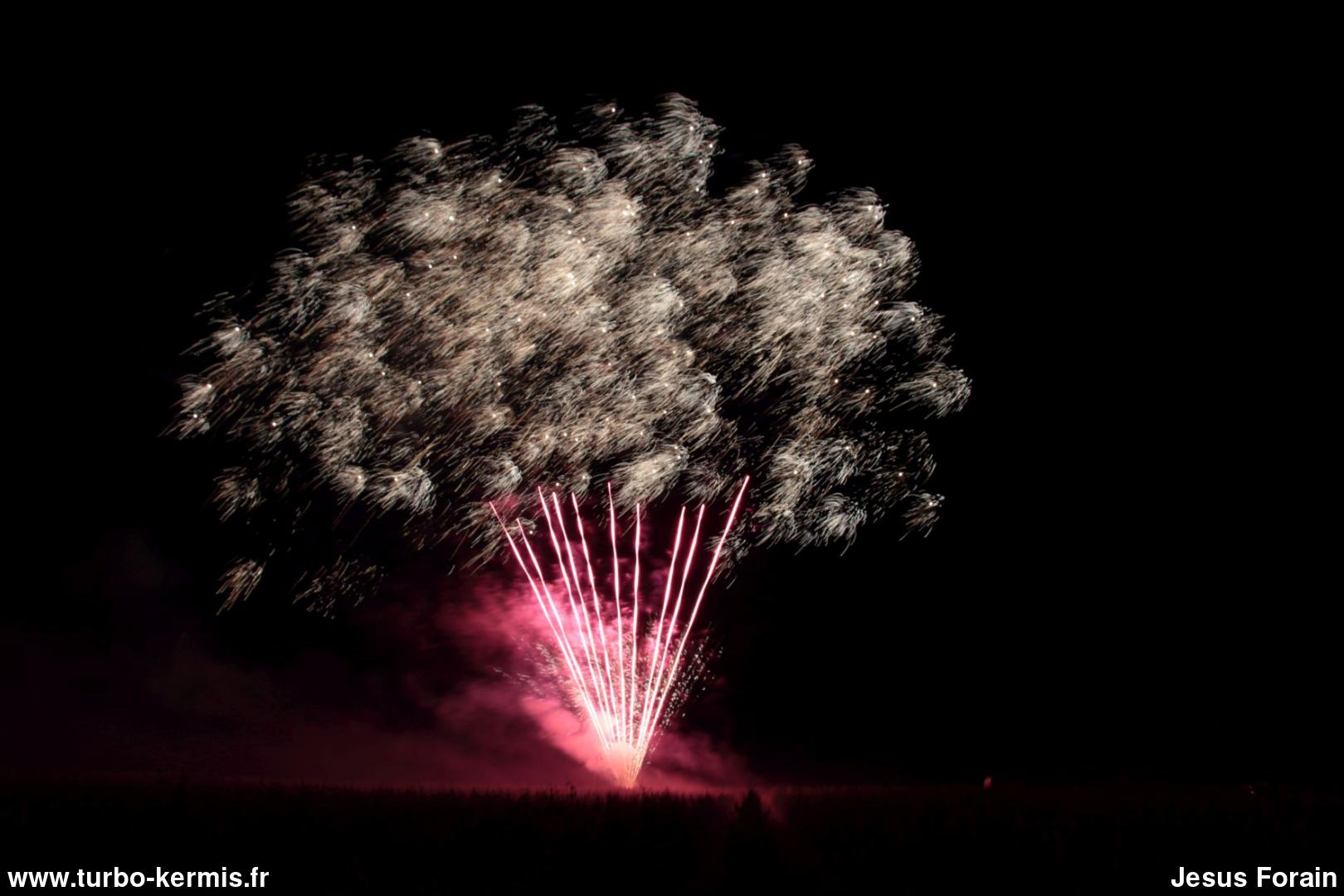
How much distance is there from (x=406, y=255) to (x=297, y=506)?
313 centimetres

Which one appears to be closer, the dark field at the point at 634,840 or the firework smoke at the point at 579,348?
the dark field at the point at 634,840

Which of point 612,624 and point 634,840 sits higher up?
point 634,840

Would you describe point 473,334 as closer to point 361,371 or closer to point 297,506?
point 361,371

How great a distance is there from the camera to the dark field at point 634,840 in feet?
23.1

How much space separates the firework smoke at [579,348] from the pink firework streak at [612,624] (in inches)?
37.6

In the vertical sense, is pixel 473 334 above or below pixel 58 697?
above

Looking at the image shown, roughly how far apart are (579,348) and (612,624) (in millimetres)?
3618

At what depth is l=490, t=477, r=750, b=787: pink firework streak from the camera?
1198 cm

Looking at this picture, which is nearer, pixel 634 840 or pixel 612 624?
pixel 634 840

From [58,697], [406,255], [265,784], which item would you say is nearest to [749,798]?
[265,784]

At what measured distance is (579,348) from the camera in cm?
1091

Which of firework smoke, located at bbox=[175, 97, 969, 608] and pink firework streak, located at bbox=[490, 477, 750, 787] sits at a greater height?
firework smoke, located at bbox=[175, 97, 969, 608]

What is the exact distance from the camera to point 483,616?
13.8 m

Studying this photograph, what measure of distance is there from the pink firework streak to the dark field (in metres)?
3.35
